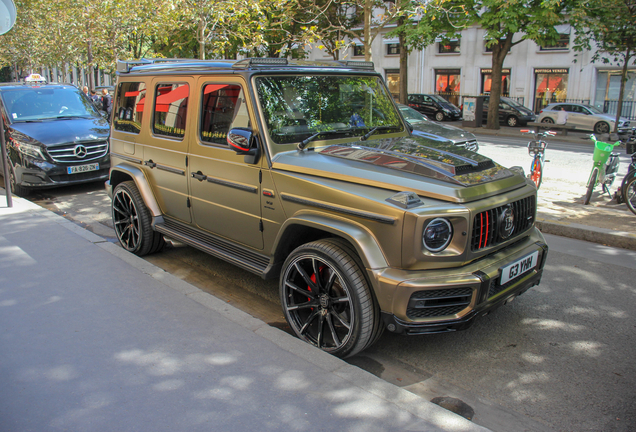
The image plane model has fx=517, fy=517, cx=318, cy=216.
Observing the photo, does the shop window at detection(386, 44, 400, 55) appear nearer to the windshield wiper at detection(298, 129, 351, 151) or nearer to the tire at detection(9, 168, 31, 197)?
the tire at detection(9, 168, 31, 197)

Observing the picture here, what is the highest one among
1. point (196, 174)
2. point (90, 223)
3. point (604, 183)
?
point (196, 174)

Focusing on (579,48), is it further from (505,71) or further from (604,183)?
(604,183)

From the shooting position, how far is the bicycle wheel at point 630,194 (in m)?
7.38

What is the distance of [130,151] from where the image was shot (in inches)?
223

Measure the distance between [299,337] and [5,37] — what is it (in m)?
43.7

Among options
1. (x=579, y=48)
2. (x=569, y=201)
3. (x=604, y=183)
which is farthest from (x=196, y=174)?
(x=579, y=48)

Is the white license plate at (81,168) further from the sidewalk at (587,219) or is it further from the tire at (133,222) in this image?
the sidewalk at (587,219)

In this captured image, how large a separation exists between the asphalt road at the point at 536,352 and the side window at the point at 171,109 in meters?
1.49

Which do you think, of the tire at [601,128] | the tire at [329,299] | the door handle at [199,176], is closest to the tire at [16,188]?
the door handle at [199,176]

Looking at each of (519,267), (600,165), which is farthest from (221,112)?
(600,165)

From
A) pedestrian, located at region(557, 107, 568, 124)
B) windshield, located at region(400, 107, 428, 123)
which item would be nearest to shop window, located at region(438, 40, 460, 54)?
pedestrian, located at region(557, 107, 568, 124)

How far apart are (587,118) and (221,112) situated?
23.4 m

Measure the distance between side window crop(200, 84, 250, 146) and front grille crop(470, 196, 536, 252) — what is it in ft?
6.43

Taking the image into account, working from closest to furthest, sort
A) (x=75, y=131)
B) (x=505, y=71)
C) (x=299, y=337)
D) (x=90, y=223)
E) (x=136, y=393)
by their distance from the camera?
(x=136, y=393) < (x=299, y=337) < (x=90, y=223) < (x=75, y=131) < (x=505, y=71)
